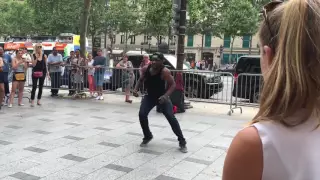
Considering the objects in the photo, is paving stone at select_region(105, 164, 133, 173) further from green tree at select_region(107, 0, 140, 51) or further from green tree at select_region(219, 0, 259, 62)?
green tree at select_region(107, 0, 140, 51)

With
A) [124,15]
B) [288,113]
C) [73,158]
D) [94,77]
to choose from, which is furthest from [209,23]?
[288,113]

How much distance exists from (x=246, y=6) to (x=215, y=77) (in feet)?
90.0

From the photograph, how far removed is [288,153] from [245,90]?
383 inches

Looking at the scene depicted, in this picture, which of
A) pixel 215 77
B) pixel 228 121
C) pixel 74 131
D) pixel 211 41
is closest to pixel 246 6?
pixel 211 41

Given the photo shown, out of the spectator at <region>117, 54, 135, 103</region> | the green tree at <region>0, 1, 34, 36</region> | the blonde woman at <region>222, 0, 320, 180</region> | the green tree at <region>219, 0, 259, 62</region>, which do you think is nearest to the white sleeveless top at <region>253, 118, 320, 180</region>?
the blonde woman at <region>222, 0, 320, 180</region>

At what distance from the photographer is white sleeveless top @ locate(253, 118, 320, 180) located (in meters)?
1.04

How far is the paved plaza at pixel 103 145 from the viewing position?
4.83 m

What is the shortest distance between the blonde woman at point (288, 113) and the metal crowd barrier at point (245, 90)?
931 cm

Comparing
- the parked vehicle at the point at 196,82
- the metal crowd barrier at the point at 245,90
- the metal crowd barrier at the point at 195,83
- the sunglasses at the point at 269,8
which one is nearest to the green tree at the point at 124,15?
the metal crowd barrier at the point at 195,83

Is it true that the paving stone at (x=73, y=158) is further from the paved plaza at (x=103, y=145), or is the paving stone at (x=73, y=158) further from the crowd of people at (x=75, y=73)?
the crowd of people at (x=75, y=73)

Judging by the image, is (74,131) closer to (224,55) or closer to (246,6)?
(246,6)

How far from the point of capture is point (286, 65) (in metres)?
1.05

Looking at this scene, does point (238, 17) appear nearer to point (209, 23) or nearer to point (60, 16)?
point (209, 23)

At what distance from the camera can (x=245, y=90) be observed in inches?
416
